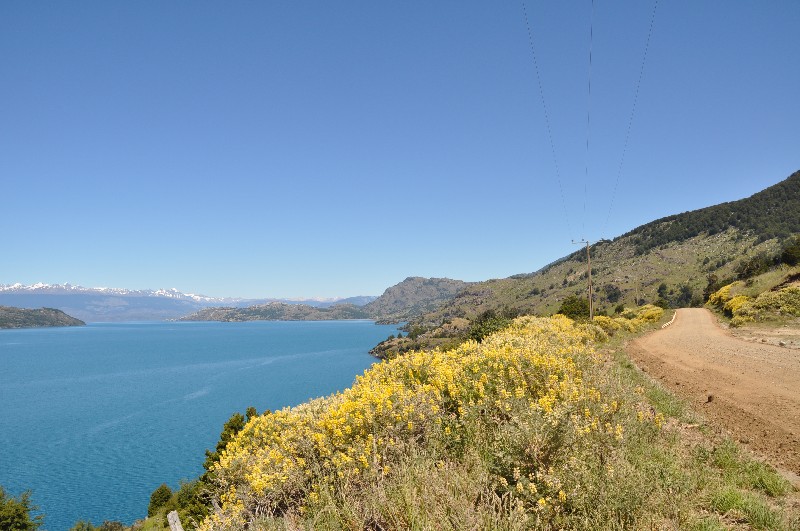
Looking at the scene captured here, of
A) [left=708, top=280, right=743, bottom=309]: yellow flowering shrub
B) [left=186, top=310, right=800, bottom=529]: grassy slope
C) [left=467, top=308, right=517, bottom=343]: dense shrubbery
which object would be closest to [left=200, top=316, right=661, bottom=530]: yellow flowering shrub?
[left=186, top=310, right=800, bottom=529]: grassy slope

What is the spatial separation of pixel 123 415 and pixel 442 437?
98.0 meters

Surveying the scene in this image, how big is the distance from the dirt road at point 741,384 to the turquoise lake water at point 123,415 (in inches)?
2184

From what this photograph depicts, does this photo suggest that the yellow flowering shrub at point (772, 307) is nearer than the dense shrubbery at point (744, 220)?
Yes

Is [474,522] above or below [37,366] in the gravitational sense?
above

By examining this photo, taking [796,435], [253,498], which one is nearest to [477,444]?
[253,498]

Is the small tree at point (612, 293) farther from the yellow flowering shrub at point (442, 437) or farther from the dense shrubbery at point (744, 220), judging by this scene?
the yellow flowering shrub at point (442, 437)

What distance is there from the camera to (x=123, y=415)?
79375 millimetres

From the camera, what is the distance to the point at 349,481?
16.7ft

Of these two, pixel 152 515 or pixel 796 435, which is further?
pixel 152 515

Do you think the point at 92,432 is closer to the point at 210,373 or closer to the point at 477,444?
the point at 210,373

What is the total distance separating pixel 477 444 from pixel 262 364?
14682 cm

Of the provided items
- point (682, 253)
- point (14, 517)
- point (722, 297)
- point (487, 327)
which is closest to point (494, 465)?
point (487, 327)

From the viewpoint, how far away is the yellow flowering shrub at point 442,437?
4.54 m

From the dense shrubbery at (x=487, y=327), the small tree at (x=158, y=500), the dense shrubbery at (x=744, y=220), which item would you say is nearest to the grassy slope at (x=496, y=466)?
the dense shrubbery at (x=487, y=327)
